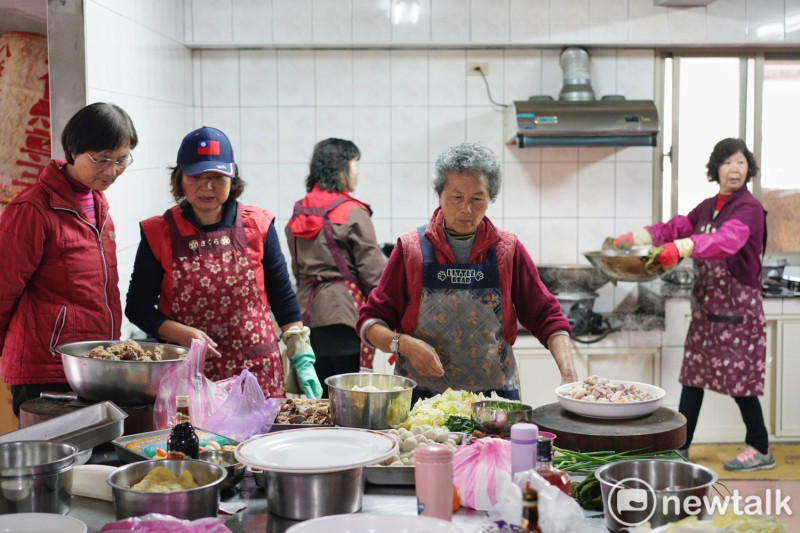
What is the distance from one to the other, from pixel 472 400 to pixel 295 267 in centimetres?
231

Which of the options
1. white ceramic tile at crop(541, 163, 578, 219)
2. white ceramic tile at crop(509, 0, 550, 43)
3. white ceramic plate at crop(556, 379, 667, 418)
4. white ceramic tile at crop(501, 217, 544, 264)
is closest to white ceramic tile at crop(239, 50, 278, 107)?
white ceramic tile at crop(509, 0, 550, 43)

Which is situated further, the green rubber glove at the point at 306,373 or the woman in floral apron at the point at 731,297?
the woman in floral apron at the point at 731,297

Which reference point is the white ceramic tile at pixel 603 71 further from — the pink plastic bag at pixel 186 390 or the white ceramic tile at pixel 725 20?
the pink plastic bag at pixel 186 390

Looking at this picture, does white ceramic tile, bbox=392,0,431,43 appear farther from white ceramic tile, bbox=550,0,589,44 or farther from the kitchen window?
the kitchen window

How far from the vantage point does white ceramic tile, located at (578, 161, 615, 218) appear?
18.6ft

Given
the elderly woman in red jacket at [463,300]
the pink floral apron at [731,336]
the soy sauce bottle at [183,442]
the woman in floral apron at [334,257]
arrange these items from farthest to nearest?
the pink floral apron at [731,336] → the woman in floral apron at [334,257] → the elderly woman in red jacket at [463,300] → the soy sauce bottle at [183,442]

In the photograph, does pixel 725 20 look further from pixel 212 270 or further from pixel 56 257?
pixel 56 257

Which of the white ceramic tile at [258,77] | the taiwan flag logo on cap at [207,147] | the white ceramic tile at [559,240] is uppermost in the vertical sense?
the white ceramic tile at [258,77]

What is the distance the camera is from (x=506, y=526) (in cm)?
149

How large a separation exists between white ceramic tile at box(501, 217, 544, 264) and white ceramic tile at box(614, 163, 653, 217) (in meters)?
0.56

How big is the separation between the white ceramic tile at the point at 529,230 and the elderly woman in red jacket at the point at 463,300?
2.86 m

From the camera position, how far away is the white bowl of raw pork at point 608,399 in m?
2.29

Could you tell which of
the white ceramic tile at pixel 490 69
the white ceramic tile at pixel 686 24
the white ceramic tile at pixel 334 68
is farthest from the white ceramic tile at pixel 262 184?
the white ceramic tile at pixel 686 24

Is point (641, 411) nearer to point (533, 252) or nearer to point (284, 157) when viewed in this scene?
Answer: point (533, 252)
